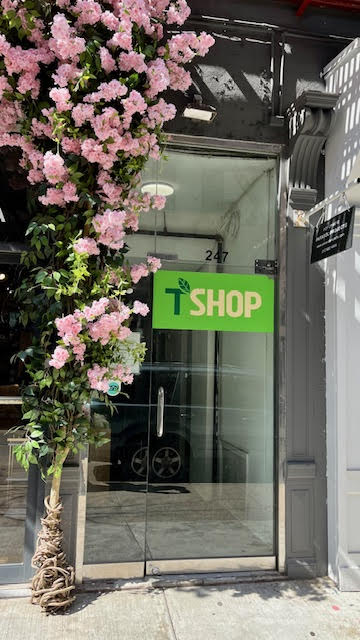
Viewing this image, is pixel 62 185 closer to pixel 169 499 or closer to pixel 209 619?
pixel 169 499

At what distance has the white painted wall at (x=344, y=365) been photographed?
4352 millimetres

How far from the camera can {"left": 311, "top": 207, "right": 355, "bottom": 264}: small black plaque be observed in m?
3.90

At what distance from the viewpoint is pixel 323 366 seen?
463 cm

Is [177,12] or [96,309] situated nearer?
[96,309]

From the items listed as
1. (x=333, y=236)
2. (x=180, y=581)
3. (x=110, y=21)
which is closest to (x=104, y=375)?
(x=180, y=581)

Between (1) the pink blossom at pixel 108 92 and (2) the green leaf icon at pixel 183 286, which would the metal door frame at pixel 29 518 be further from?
→ (1) the pink blossom at pixel 108 92

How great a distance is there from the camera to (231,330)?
15.4 feet

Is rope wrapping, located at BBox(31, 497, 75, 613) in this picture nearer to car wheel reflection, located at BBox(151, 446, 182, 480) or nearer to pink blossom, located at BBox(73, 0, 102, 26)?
car wheel reflection, located at BBox(151, 446, 182, 480)

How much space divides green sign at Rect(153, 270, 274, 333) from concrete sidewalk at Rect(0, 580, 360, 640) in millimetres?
2072

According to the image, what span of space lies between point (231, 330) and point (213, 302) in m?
0.29

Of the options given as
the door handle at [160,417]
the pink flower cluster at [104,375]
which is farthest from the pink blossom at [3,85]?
the door handle at [160,417]

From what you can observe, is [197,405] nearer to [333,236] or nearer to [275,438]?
[275,438]

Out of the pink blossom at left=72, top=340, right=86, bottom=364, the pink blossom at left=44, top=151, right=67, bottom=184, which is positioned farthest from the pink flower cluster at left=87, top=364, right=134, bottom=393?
the pink blossom at left=44, top=151, right=67, bottom=184

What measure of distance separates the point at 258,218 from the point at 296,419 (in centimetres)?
182
